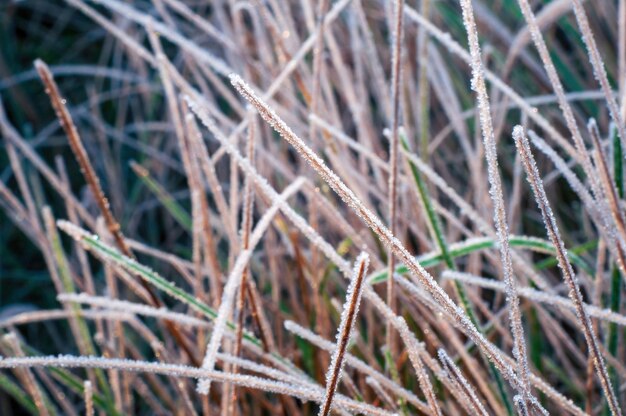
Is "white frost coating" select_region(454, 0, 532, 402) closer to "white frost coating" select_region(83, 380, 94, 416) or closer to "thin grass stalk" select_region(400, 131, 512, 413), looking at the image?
"thin grass stalk" select_region(400, 131, 512, 413)

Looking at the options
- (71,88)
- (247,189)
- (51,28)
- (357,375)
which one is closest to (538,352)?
(357,375)

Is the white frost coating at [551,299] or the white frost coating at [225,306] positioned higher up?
the white frost coating at [551,299]

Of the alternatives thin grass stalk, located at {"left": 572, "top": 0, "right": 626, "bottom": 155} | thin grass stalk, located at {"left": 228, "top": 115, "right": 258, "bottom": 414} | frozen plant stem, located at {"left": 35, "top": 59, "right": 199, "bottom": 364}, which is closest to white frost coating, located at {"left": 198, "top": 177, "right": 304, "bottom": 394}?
thin grass stalk, located at {"left": 228, "top": 115, "right": 258, "bottom": 414}

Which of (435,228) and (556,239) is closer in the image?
(556,239)

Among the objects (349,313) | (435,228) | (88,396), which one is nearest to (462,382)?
(349,313)

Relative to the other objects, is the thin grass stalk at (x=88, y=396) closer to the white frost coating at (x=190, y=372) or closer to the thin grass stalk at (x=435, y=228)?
the white frost coating at (x=190, y=372)

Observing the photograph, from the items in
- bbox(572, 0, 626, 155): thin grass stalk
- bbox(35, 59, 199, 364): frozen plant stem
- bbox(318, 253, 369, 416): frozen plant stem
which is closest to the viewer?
bbox(318, 253, 369, 416): frozen plant stem

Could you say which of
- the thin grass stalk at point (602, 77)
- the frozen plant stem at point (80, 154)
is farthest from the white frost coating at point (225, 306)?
the thin grass stalk at point (602, 77)

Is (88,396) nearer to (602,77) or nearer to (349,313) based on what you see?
(349,313)

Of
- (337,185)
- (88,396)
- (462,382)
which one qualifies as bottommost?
(88,396)

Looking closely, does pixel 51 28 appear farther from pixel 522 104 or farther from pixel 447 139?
pixel 522 104

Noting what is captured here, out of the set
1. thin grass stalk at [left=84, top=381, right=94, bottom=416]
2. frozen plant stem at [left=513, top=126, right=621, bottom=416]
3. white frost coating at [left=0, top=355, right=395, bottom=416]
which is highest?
frozen plant stem at [left=513, top=126, right=621, bottom=416]

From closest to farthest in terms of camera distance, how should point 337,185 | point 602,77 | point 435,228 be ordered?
point 337,185 < point 602,77 < point 435,228
